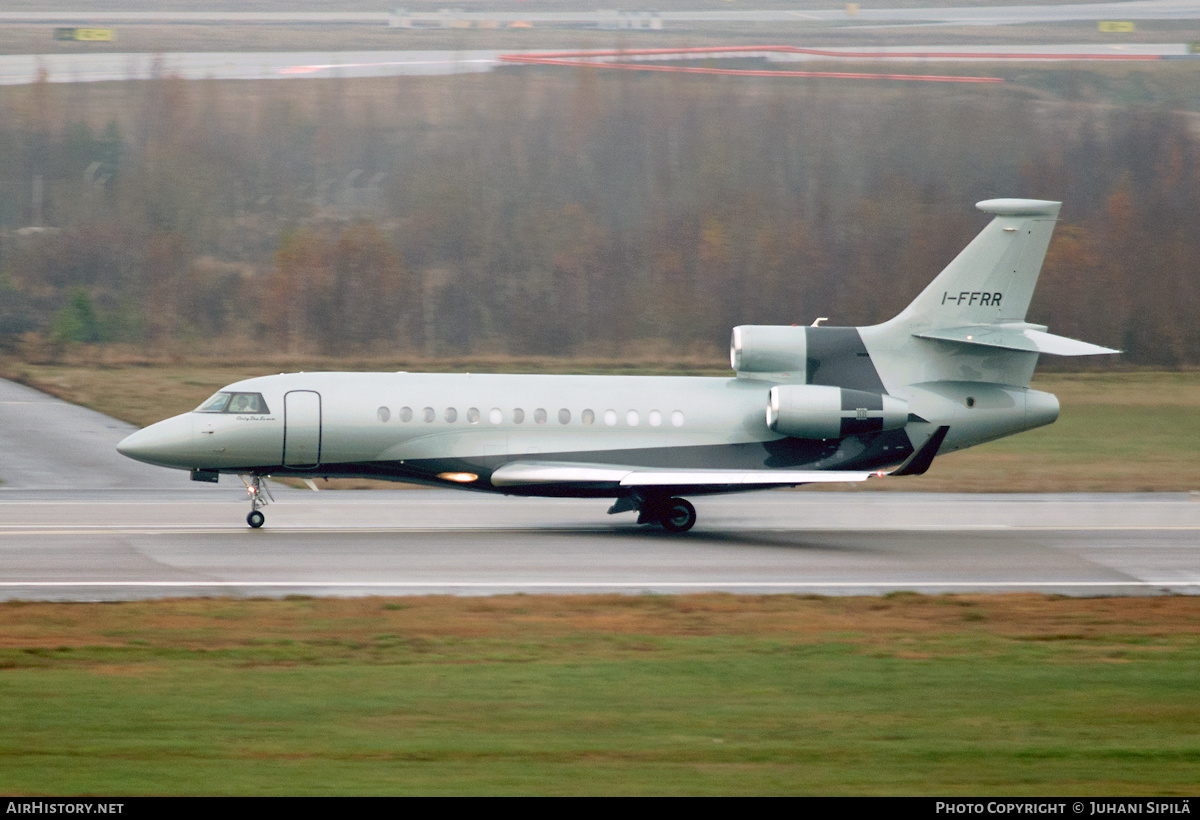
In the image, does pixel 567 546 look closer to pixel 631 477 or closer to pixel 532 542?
pixel 532 542

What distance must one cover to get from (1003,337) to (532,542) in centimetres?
1099

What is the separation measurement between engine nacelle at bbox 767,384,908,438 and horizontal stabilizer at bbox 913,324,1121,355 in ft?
6.50

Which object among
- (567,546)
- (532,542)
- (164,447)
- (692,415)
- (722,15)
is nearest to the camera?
(567,546)

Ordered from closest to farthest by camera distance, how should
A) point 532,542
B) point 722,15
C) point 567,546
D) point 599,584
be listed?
1. point 599,584
2. point 567,546
3. point 532,542
4. point 722,15

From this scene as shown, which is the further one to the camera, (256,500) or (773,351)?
(773,351)

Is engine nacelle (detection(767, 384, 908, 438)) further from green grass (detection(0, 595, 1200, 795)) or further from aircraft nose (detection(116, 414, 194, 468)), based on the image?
aircraft nose (detection(116, 414, 194, 468))

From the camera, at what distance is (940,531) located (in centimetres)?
2755

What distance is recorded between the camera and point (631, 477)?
2564cm

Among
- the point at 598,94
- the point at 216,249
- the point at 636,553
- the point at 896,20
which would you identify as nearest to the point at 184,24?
the point at 216,249

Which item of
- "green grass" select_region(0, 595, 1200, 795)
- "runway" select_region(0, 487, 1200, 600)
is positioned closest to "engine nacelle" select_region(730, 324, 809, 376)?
"runway" select_region(0, 487, 1200, 600)

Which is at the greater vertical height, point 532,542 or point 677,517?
point 677,517

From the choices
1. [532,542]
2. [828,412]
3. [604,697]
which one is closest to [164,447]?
[532,542]

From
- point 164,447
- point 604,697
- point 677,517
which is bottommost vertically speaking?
point 677,517

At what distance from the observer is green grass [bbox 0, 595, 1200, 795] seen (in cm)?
1014
